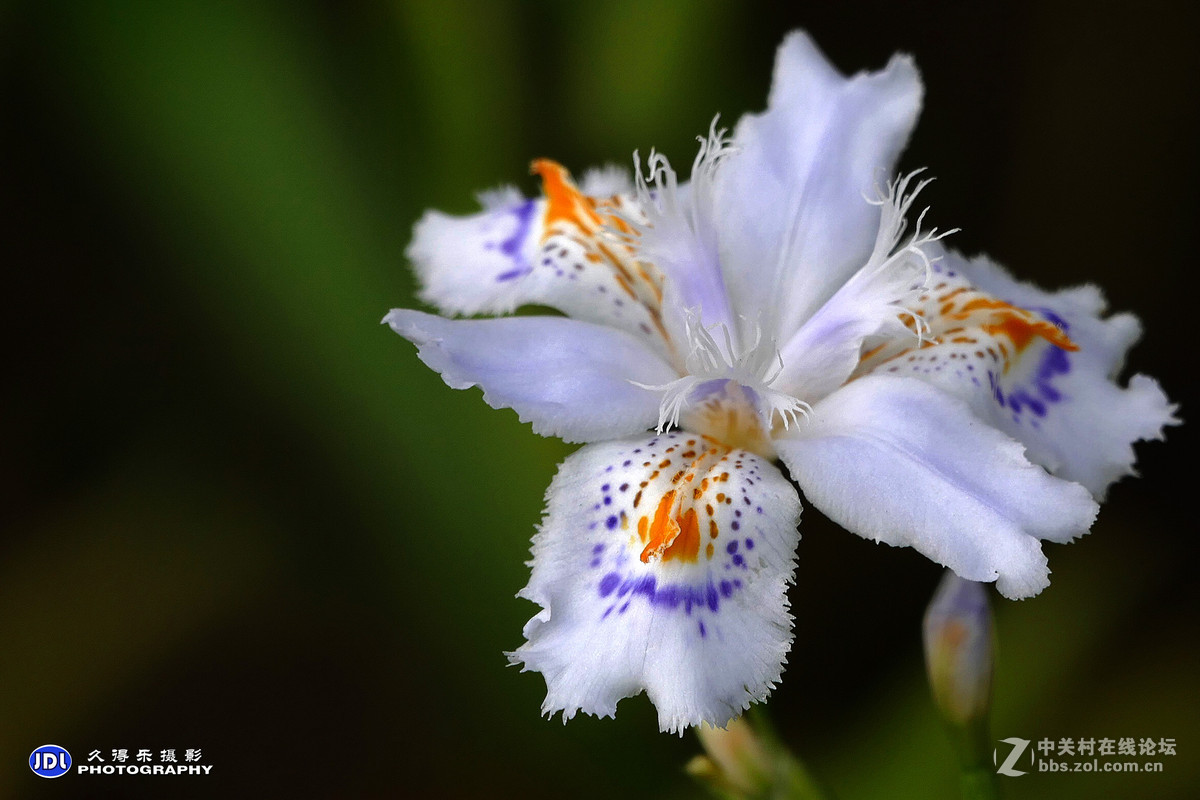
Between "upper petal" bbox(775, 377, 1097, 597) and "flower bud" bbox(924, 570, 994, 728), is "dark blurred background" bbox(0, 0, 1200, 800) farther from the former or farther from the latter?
"upper petal" bbox(775, 377, 1097, 597)

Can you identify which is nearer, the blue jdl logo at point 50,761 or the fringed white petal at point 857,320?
the fringed white petal at point 857,320

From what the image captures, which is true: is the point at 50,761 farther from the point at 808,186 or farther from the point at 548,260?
the point at 808,186

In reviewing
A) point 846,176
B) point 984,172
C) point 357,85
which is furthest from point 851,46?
point 846,176

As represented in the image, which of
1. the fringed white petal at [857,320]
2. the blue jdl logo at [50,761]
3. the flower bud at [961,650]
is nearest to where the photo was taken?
the fringed white petal at [857,320]

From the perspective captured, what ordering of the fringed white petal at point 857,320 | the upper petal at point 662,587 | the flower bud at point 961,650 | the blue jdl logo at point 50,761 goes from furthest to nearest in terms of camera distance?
the blue jdl logo at point 50,761 → the flower bud at point 961,650 → the fringed white petal at point 857,320 → the upper petal at point 662,587

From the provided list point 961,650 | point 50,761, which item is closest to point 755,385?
point 961,650

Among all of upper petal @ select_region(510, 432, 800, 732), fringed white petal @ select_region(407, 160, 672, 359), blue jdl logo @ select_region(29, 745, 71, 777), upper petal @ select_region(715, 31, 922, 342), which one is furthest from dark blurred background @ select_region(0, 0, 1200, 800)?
upper petal @ select_region(510, 432, 800, 732)

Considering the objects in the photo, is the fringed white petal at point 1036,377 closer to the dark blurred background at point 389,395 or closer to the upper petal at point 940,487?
the upper petal at point 940,487

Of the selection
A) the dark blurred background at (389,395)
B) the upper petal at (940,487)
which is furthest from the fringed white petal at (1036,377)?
the dark blurred background at (389,395)

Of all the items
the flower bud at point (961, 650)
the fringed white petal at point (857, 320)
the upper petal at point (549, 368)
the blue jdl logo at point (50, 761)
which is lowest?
the blue jdl logo at point (50, 761)
